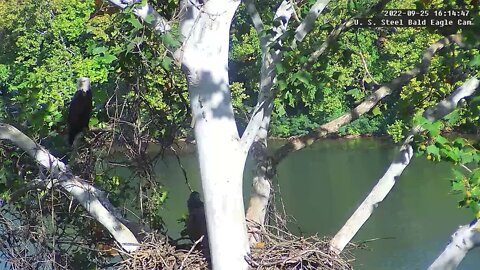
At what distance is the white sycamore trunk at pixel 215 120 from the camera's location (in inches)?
140

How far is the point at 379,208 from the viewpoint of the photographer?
1519 cm

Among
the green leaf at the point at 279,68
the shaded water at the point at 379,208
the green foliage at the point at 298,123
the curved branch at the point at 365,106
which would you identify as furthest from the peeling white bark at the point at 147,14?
the green foliage at the point at 298,123

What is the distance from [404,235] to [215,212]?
10.7 m

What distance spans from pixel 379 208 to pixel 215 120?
1206 cm

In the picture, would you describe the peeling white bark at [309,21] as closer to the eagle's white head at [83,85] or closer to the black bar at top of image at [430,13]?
the black bar at top of image at [430,13]

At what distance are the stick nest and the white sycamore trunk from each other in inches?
8.3

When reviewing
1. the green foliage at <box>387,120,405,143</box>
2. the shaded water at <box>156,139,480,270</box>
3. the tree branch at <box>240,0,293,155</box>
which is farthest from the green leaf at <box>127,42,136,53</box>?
the shaded water at <box>156,139,480,270</box>

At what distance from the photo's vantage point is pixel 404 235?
45.4 ft

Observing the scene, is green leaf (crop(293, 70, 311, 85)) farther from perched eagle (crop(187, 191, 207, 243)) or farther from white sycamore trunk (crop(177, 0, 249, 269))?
perched eagle (crop(187, 191, 207, 243))

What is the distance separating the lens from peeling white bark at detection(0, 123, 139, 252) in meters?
4.05

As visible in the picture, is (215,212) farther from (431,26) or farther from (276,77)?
(431,26)

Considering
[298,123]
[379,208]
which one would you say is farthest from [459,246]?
[298,123]

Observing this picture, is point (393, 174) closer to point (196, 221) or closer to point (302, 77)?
point (302, 77)

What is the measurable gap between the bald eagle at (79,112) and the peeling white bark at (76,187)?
2.65 ft
